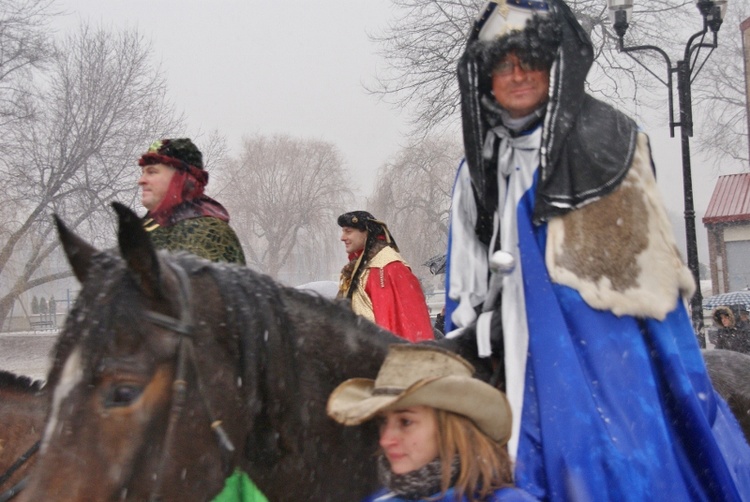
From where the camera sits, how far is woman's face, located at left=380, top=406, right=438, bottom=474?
2.19 m

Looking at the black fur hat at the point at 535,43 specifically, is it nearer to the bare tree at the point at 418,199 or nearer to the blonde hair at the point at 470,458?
the blonde hair at the point at 470,458

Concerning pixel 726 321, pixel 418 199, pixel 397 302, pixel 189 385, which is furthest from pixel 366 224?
pixel 418 199

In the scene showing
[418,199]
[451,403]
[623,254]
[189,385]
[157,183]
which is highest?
[418,199]

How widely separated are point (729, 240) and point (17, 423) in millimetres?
28530

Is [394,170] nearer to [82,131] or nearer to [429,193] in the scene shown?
[429,193]

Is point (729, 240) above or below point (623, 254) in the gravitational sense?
below

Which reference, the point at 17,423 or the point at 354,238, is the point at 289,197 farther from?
the point at 17,423

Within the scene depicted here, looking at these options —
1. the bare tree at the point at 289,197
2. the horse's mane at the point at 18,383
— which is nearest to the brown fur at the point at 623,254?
the horse's mane at the point at 18,383

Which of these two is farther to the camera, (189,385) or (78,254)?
(78,254)

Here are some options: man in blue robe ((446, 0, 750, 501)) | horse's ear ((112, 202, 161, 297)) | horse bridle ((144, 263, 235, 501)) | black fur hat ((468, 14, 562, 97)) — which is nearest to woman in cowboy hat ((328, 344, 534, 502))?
man in blue robe ((446, 0, 750, 501))

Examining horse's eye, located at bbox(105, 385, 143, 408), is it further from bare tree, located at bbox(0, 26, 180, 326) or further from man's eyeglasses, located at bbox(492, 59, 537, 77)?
bare tree, located at bbox(0, 26, 180, 326)

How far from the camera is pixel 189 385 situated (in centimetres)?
203

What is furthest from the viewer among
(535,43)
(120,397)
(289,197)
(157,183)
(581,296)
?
(289,197)

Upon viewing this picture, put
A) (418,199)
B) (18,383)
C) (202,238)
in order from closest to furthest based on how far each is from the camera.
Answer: (202,238) → (18,383) → (418,199)
